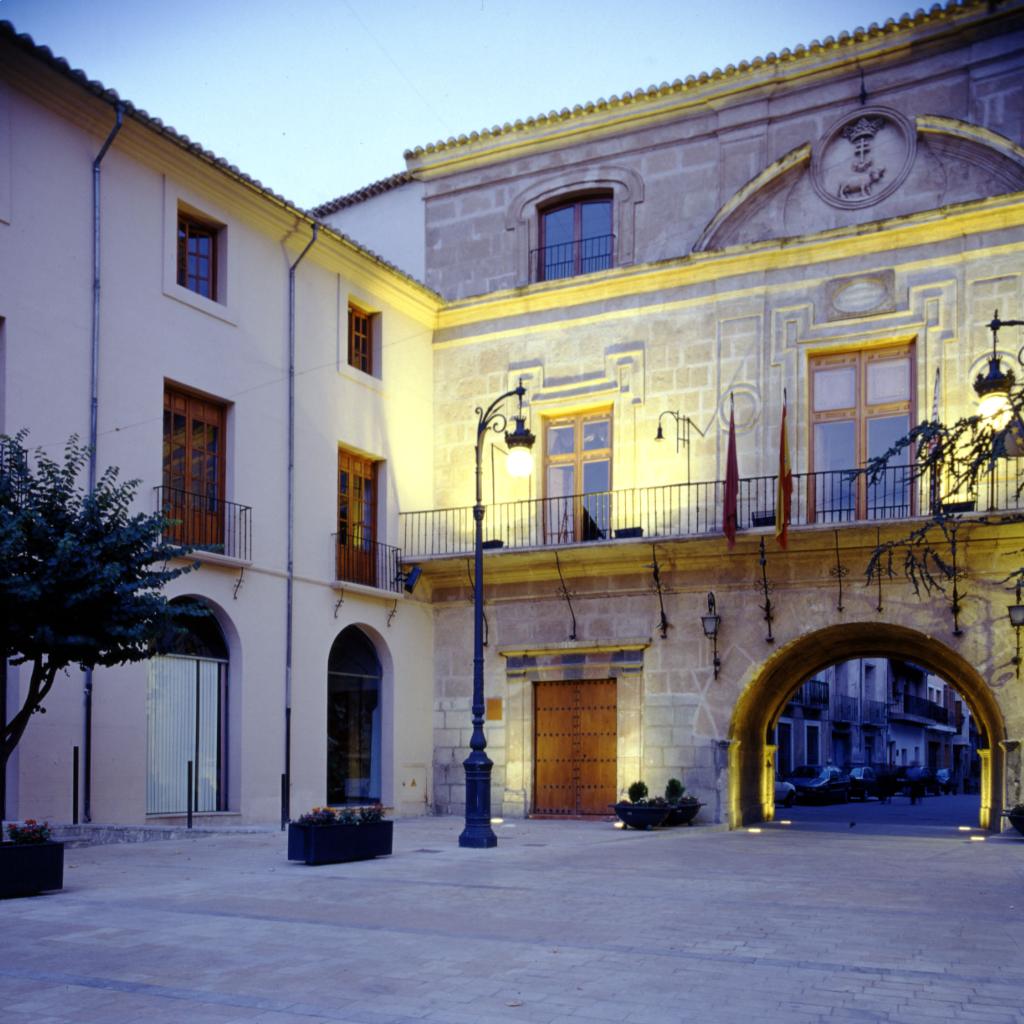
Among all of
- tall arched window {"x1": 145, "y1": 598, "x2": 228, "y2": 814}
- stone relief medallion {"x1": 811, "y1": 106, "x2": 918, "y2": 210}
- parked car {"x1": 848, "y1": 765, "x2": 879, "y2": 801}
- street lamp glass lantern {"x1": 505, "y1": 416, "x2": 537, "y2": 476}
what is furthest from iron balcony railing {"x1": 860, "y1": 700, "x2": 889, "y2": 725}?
street lamp glass lantern {"x1": 505, "y1": 416, "x2": 537, "y2": 476}

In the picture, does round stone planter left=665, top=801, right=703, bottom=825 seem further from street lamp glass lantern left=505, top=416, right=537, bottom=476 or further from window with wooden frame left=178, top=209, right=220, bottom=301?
window with wooden frame left=178, top=209, right=220, bottom=301

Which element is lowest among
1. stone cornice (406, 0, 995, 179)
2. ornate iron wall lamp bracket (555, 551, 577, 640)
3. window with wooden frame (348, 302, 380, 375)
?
ornate iron wall lamp bracket (555, 551, 577, 640)

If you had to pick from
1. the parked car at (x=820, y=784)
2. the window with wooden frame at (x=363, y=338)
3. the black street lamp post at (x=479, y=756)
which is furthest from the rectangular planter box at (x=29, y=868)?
the parked car at (x=820, y=784)

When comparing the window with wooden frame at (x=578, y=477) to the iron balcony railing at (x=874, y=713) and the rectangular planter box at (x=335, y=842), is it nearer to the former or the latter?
the rectangular planter box at (x=335, y=842)

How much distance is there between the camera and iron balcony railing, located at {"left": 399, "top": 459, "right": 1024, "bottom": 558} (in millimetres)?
19641

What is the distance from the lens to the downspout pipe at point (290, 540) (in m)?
19.5

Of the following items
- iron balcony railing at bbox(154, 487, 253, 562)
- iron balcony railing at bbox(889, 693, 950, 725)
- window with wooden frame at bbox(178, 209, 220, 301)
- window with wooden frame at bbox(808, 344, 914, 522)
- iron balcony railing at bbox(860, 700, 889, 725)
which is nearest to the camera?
iron balcony railing at bbox(154, 487, 253, 562)

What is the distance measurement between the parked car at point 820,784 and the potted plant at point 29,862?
26604 mm

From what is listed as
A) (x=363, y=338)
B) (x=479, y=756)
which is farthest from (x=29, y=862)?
(x=363, y=338)

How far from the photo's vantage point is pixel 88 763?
15938 mm

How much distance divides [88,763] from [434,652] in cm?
852

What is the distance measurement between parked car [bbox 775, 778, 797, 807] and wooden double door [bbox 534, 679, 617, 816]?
12744 mm

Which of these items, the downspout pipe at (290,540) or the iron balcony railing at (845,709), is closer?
the downspout pipe at (290,540)

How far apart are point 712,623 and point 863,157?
25.8 ft
